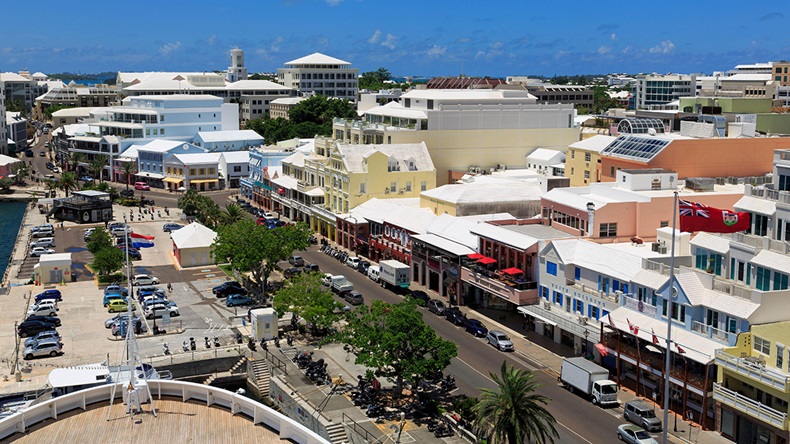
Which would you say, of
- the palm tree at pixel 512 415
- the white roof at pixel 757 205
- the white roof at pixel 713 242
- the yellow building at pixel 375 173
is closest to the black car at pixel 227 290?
the yellow building at pixel 375 173

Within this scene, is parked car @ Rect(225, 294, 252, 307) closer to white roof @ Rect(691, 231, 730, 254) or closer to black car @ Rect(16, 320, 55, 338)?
black car @ Rect(16, 320, 55, 338)

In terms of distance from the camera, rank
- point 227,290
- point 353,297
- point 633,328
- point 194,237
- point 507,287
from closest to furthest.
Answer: point 633,328 < point 507,287 < point 353,297 < point 227,290 < point 194,237

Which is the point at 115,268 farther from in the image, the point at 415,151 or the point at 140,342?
the point at 415,151

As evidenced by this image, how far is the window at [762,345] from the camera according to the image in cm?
4659

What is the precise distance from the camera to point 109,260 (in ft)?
281

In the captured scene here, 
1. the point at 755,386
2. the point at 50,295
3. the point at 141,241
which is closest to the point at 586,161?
the point at 755,386

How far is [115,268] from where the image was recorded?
86312 mm

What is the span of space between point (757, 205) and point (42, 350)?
51.3 meters

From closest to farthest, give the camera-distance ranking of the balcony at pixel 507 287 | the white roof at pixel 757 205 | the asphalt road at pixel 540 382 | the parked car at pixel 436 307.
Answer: the asphalt road at pixel 540 382 → the white roof at pixel 757 205 → the balcony at pixel 507 287 → the parked car at pixel 436 307

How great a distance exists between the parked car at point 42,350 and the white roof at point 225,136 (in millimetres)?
104641

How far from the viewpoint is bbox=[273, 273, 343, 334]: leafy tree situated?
211 feet

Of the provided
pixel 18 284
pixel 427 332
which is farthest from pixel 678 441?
pixel 18 284

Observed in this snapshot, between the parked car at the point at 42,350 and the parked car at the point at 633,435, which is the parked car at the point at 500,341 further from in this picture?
the parked car at the point at 42,350

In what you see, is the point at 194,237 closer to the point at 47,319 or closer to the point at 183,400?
the point at 47,319
